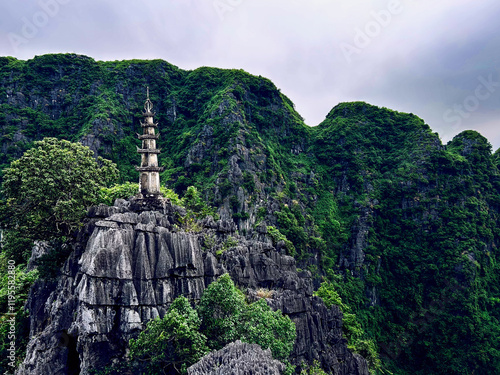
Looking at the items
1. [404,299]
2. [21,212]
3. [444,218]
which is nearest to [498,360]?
[404,299]

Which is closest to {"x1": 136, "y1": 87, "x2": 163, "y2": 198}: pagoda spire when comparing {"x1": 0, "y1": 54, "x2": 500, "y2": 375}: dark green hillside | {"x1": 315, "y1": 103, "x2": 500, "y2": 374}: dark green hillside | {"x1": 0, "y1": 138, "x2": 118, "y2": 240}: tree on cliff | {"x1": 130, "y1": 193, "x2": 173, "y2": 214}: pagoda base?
{"x1": 130, "y1": 193, "x2": 173, "y2": 214}: pagoda base

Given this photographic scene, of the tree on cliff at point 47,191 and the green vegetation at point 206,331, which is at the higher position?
the tree on cliff at point 47,191

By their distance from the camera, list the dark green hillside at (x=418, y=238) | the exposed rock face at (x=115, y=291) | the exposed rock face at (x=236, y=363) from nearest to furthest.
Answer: the exposed rock face at (x=236, y=363) → the exposed rock face at (x=115, y=291) → the dark green hillside at (x=418, y=238)

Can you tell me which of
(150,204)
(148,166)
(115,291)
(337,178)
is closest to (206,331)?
(115,291)

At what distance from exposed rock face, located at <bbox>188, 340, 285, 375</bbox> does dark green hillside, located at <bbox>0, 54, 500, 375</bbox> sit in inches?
1363

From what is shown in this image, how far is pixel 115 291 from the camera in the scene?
18.5m

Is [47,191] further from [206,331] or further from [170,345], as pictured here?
[206,331]

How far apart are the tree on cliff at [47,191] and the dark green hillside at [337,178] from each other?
93.6 feet

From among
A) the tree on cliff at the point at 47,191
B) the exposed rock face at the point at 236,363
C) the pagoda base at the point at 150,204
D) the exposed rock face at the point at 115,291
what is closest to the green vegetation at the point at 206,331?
the exposed rock face at the point at 115,291

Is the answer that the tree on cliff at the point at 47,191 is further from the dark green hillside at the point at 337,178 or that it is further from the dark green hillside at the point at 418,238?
the dark green hillside at the point at 418,238

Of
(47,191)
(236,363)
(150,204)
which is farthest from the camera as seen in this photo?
(150,204)

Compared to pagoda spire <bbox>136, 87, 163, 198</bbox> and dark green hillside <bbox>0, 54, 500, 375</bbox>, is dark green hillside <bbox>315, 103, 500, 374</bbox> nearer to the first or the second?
dark green hillside <bbox>0, 54, 500, 375</bbox>

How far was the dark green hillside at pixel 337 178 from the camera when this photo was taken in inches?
2461

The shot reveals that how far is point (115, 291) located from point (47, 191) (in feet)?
31.3
